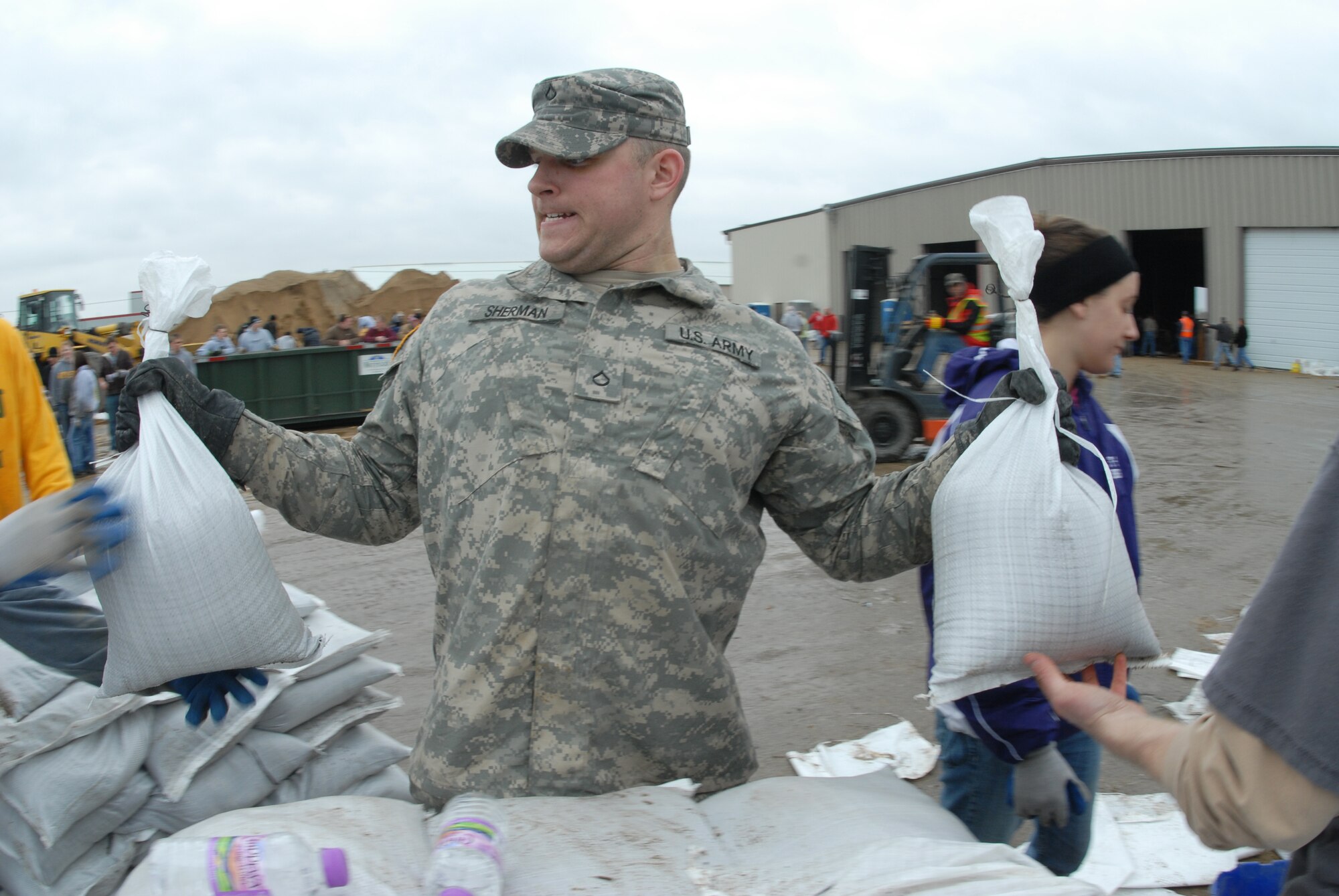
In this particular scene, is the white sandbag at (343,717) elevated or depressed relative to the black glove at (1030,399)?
depressed

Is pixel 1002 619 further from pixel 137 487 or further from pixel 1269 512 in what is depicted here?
pixel 1269 512

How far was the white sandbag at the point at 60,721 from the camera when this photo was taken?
2.34 metres

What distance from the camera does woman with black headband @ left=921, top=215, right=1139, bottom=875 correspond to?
1.98 metres

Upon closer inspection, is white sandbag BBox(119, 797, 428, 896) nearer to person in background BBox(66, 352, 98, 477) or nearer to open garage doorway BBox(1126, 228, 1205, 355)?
person in background BBox(66, 352, 98, 477)

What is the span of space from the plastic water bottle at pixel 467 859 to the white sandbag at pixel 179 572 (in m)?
0.51

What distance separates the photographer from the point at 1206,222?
22781mm

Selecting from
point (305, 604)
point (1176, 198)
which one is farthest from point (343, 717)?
point (1176, 198)

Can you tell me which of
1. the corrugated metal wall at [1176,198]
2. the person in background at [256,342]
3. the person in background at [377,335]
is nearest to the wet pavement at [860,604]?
the person in background at [256,342]

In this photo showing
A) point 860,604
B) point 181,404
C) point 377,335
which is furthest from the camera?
point 377,335

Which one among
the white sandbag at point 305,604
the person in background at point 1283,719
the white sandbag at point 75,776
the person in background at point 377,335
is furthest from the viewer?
the person in background at point 377,335

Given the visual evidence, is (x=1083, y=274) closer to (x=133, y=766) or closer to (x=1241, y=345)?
(x=133, y=766)

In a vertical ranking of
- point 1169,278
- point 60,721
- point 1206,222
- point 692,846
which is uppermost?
point 1206,222

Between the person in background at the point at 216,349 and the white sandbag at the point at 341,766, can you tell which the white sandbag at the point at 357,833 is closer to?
the white sandbag at the point at 341,766

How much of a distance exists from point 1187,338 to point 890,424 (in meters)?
16.0
